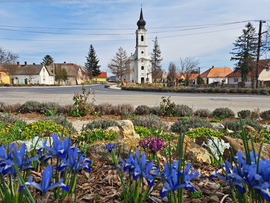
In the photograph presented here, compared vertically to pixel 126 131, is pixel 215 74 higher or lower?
higher

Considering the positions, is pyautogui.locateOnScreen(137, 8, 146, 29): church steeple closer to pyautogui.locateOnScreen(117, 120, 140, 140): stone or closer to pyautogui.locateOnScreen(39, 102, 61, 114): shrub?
pyautogui.locateOnScreen(39, 102, 61, 114): shrub

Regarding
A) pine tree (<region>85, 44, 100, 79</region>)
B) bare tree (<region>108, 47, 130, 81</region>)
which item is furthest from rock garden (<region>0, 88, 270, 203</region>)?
pine tree (<region>85, 44, 100, 79</region>)

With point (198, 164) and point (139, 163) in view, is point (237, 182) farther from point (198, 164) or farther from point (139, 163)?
point (198, 164)

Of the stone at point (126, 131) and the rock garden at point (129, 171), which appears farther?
the stone at point (126, 131)

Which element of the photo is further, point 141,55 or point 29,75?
point 141,55

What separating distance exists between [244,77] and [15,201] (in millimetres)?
52196

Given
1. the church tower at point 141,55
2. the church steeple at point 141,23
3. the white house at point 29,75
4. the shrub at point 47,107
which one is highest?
the church steeple at point 141,23

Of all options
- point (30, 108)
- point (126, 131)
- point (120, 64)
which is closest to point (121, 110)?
point (30, 108)

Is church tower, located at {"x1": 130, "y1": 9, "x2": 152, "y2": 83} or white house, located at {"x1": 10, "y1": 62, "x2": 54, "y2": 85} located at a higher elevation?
church tower, located at {"x1": 130, "y1": 9, "x2": 152, "y2": 83}

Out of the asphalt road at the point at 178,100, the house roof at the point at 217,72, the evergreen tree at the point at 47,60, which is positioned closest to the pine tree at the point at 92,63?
the evergreen tree at the point at 47,60

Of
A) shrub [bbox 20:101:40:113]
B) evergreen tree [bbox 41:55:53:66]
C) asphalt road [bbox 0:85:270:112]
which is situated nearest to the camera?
shrub [bbox 20:101:40:113]

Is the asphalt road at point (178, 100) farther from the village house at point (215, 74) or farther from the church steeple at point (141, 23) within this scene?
the village house at point (215, 74)

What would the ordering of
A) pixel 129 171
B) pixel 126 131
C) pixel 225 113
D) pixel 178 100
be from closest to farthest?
pixel 129 171
pixel 126 131
pixel 225 113
pixel 178 100

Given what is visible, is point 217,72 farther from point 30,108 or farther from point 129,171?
point 129,171
